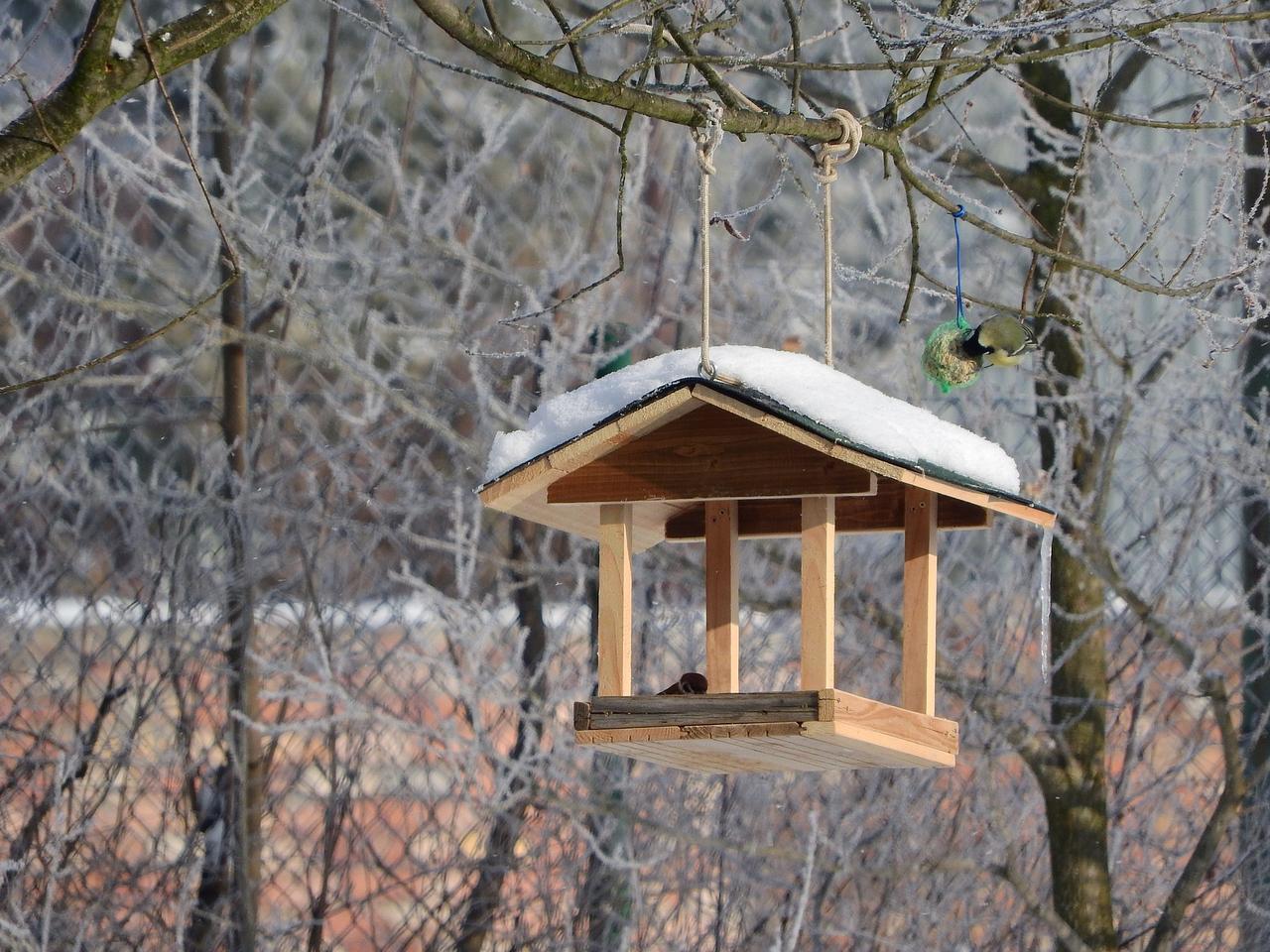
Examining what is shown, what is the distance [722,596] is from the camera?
2736 mm

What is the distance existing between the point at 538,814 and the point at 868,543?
1497 millimetres

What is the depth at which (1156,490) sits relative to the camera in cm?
577

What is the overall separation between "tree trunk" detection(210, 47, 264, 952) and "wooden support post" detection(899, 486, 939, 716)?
293 centimetres

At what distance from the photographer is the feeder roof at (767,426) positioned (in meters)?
2.36

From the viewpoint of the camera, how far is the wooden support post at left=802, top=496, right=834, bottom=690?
8.20ft

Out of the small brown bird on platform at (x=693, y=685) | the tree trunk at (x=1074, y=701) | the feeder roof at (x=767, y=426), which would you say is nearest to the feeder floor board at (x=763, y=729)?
the small brown bird on platform at (x=693, y=685)

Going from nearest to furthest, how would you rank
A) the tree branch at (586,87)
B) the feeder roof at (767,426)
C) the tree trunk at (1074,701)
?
the tree branch at (586,87) → the feeder roof at (767,426) → the tree trunk at (1074,701)

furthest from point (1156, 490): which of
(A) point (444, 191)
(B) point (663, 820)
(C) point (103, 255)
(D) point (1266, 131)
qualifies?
(C) point (103, 255)

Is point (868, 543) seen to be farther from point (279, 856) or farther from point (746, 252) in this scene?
point (279, 856)

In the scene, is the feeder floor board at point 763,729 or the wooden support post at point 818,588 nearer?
the feeder floor board at point 763,729

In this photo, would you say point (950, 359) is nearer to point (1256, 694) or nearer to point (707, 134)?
point (707, 134)

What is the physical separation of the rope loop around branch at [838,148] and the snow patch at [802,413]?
0.32 m

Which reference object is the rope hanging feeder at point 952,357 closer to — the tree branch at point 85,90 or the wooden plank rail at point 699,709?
the wooden plank rail at point 699,709

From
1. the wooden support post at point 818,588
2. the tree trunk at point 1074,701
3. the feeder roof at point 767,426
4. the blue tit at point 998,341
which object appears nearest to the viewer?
the feeder roof at point 767,426
